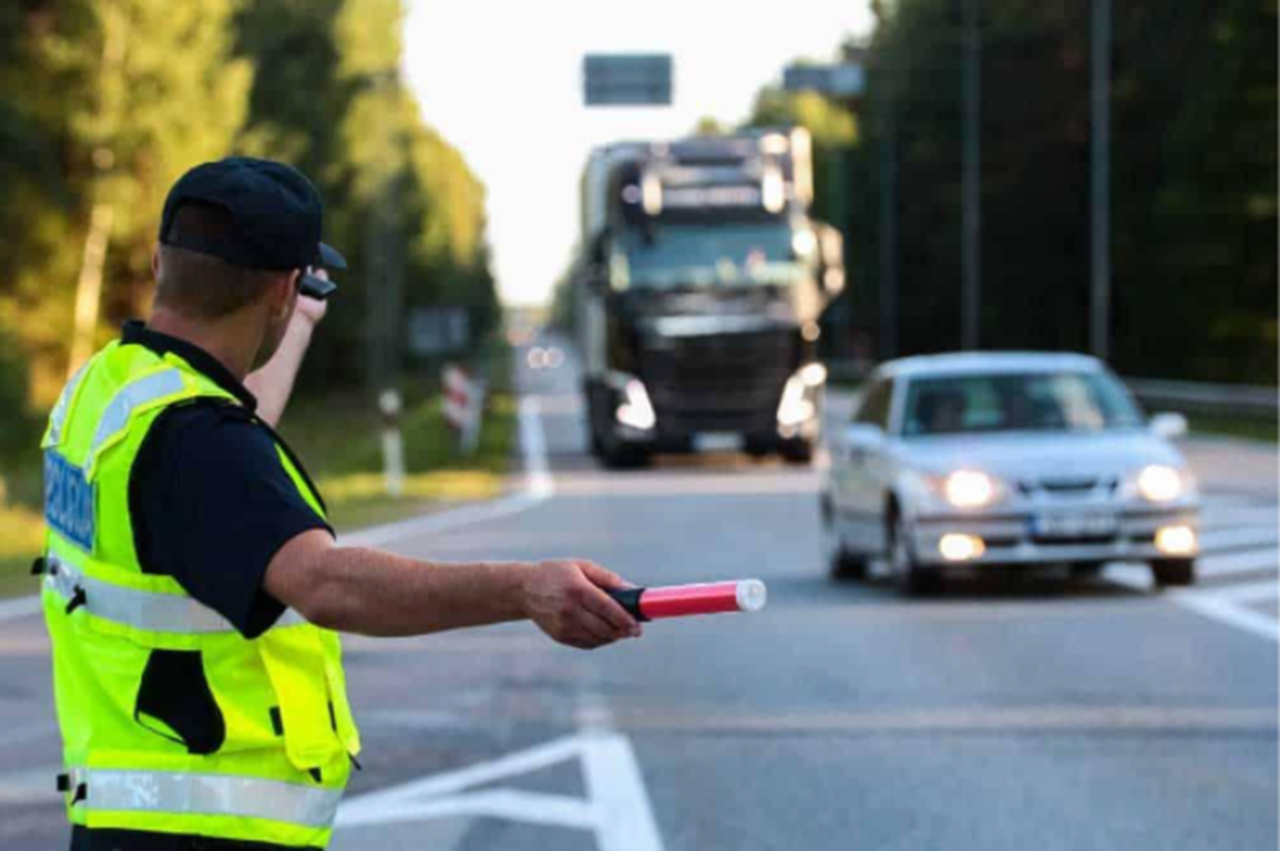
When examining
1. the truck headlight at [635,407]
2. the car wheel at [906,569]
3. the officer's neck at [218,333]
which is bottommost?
the truck headlight at [635,407]

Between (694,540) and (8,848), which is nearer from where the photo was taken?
(8,848)

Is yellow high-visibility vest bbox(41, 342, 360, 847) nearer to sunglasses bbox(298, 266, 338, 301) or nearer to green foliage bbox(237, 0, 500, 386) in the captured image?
sunglasses bbox(298, 266, 338, 301)

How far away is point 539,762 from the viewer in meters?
10.2

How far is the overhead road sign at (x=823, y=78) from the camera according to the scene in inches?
2778

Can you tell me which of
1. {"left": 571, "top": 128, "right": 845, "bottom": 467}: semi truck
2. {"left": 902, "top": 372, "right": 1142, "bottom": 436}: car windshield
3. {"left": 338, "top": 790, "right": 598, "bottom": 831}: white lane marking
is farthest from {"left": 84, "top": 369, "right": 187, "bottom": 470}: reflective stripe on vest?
{"left": 571, "top": 128, "right": 845, "bottom": 467}: semi truck

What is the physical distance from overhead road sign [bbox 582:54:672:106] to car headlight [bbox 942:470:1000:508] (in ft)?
146

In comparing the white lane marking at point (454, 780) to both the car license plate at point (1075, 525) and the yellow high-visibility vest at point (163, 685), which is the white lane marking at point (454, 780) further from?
the car license plate at point (1075, 525)

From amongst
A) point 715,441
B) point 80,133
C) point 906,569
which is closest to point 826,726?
point 906,569

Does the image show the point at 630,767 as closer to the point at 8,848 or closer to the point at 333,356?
the point at 8,848

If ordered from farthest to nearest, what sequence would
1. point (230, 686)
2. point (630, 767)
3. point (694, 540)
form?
point (694, 540), point (630, 767), point (230, 686)

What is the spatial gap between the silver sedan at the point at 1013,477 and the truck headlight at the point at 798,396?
16573 mm

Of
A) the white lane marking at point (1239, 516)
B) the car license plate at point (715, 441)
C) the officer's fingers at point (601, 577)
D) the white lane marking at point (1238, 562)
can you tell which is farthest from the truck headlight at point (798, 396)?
the officer's fingers at point (601, 577)

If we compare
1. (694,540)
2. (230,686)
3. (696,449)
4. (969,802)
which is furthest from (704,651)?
(696,449)

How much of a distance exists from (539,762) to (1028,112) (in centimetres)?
7131
